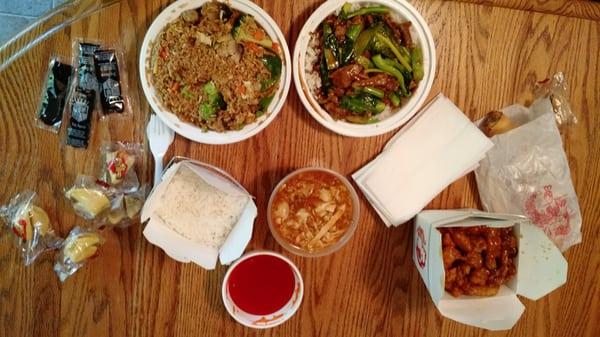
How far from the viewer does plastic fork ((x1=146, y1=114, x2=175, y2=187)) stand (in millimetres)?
1842

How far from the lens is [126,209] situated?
187cm

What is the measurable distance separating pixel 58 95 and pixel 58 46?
19 cm

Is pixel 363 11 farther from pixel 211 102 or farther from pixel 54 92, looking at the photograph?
pixel 54 92

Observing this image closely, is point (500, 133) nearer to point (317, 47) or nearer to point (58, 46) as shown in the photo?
point (317, 47)

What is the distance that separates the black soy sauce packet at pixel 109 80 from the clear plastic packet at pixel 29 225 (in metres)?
0.48

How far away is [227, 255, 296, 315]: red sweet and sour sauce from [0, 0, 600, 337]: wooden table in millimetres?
91

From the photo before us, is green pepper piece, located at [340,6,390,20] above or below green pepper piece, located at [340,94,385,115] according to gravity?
above

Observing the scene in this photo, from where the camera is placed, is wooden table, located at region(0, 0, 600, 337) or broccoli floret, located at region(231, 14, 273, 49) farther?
wooden table, located at region(0, 0, 600, 337)

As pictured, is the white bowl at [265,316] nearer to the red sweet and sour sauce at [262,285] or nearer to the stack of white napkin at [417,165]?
the red sweet and sour sauce at [262,285]

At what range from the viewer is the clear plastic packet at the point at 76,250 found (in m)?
1.82

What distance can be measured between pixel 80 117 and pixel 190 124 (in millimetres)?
439

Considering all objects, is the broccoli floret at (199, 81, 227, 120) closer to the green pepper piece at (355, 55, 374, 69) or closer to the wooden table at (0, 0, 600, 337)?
the wooden table at (0, 0, 600, 337)

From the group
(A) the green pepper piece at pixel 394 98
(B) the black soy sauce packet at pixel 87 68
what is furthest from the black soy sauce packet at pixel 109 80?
(A) the green pepper piece at pixel 394 98

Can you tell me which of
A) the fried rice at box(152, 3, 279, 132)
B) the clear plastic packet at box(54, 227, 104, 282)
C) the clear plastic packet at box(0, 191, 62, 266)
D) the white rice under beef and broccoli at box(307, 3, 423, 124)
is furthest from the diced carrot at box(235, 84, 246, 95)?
the clear plastic packet at box(0, 191, 62, 266)
